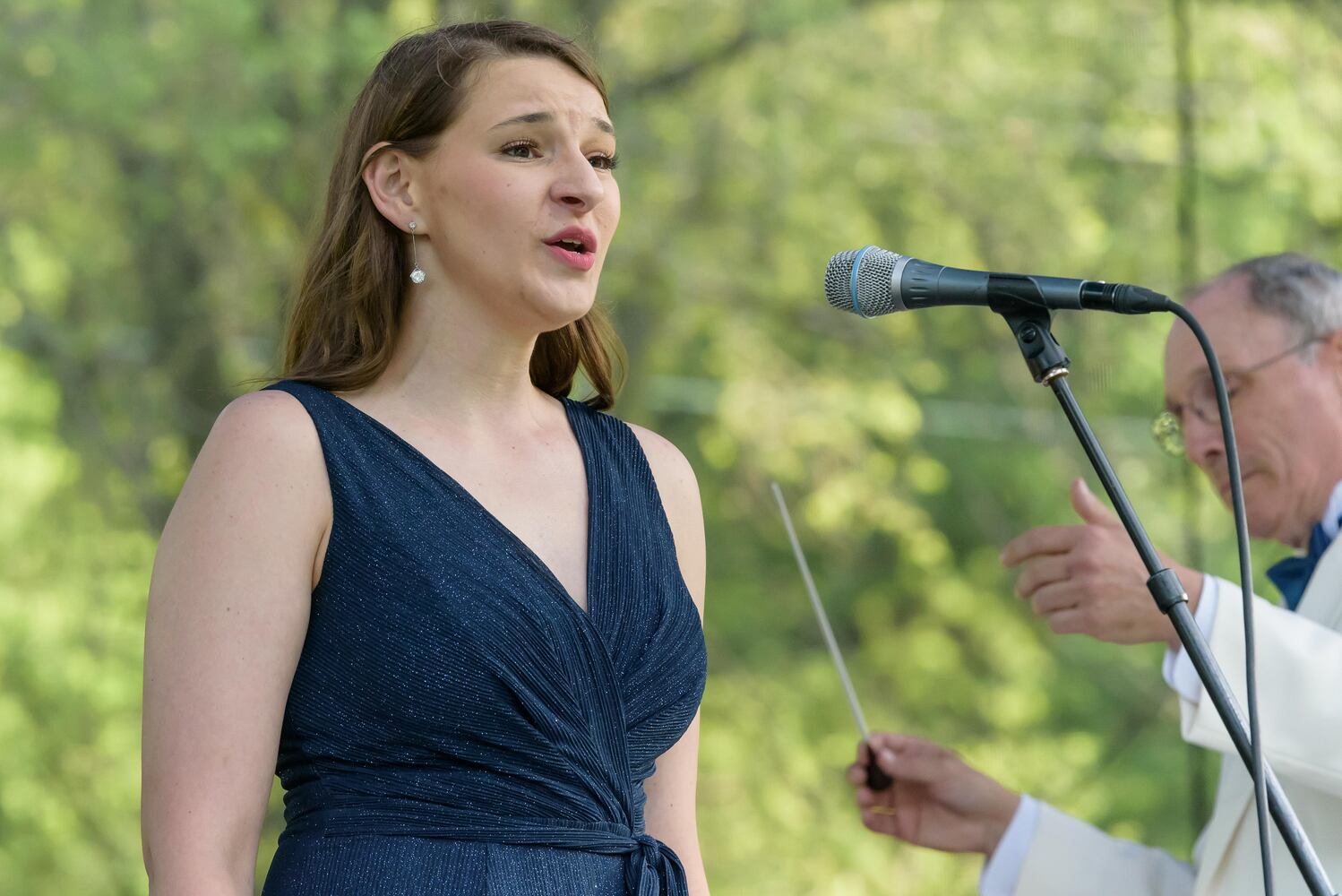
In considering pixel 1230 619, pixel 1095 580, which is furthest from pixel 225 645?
pixel 1230 619

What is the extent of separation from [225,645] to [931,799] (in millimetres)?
1436

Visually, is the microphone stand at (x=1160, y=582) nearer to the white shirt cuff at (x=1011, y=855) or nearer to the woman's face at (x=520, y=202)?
the woman's face at (x=520, y=202)

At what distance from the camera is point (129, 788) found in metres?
3.64

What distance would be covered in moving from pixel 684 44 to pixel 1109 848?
2.56m

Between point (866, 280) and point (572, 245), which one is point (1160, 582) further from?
point (572, 245)

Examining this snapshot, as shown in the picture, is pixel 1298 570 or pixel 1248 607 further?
pixel 1298 570

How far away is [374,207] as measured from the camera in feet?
5.63

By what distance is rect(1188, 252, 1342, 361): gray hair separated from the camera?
2588 millimetres

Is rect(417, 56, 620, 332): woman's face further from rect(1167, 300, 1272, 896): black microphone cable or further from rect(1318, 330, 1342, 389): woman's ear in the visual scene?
rect(1318, 330, 1342, 389): woman's ear

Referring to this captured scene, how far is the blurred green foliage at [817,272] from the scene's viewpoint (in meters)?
3.79

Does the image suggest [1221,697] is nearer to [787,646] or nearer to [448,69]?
[448,69]

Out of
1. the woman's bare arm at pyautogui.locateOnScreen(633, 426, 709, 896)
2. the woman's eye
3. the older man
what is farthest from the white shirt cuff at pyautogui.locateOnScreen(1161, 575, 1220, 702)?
the woman's eye

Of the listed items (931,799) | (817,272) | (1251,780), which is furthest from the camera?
(817,272)

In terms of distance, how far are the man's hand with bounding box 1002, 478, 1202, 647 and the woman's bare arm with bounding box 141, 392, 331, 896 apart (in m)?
1.03
